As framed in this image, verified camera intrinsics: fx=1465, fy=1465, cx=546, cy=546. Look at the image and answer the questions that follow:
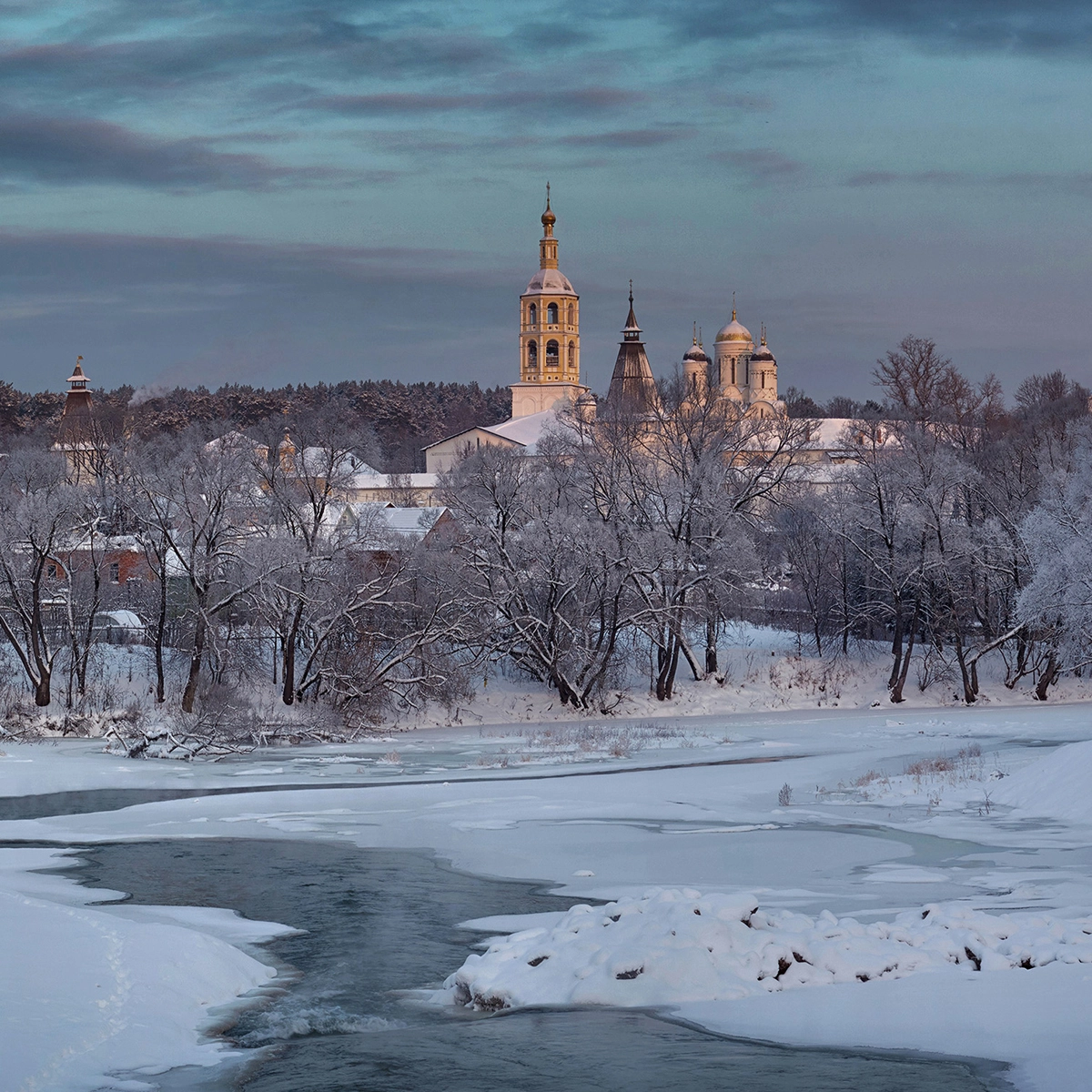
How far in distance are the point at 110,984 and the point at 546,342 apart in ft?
356

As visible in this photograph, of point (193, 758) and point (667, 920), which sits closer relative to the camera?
point (667, 920)

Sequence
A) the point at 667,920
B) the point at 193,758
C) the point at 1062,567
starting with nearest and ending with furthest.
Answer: the point at 667,920
the point at 193,758
the point at 1062,567

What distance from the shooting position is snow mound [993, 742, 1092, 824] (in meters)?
19.8

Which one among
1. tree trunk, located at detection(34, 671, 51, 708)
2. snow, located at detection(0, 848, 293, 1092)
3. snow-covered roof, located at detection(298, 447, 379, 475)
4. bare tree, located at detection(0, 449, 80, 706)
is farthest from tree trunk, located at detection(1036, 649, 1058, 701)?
snow, located at detection(0, 848, 293, 1092)

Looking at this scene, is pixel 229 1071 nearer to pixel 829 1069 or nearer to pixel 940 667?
pixel 829 1069

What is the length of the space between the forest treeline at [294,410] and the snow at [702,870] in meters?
65.3

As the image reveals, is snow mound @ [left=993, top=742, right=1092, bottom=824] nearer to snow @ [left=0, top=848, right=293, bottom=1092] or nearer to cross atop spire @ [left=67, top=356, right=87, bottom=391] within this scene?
snow @ [left=0, top=848, right=293, bottom=1092]

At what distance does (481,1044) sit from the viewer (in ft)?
32.9

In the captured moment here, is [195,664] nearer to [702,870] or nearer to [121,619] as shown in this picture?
[121,619]

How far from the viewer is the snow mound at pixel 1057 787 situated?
1983 centimetres

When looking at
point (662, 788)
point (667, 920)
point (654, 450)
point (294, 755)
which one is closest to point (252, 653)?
point (294, 755)

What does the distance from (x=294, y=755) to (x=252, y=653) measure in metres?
9.25

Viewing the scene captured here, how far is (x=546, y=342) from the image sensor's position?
11775cm

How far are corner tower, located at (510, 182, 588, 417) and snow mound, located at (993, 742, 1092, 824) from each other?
96.2 meters
